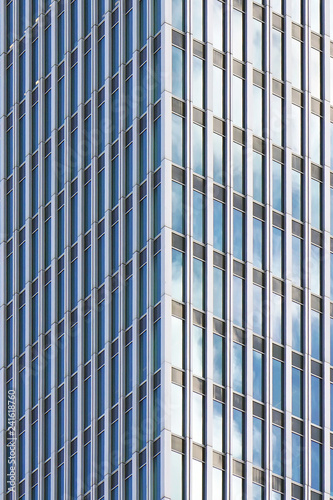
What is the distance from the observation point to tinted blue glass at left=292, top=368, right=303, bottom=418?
118 meters

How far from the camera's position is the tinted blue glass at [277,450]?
382ft

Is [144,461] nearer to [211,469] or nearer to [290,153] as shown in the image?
[211,469]

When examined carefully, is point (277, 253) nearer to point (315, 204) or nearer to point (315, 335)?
point (315, 204)

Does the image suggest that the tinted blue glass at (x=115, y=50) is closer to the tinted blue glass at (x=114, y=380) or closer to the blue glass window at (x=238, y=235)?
the blue glass window at (x=238, y=235)

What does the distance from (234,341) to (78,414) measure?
850 cm

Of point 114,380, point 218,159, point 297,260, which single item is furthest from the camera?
point 297,260

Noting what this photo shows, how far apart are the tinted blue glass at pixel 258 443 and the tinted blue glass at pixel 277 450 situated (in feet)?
2.25

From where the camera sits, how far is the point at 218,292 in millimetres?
116375

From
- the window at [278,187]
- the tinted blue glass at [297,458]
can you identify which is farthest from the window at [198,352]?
the window at [278,187]

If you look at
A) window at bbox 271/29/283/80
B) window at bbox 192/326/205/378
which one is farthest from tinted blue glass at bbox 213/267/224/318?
window at bbox 271/29/283/80

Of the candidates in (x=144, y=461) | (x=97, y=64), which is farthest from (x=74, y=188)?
(x=144, y=461)

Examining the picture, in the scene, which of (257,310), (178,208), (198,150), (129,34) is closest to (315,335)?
(257,310)

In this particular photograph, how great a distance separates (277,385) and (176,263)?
7.84 metres

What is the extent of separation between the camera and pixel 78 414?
4700 inches
